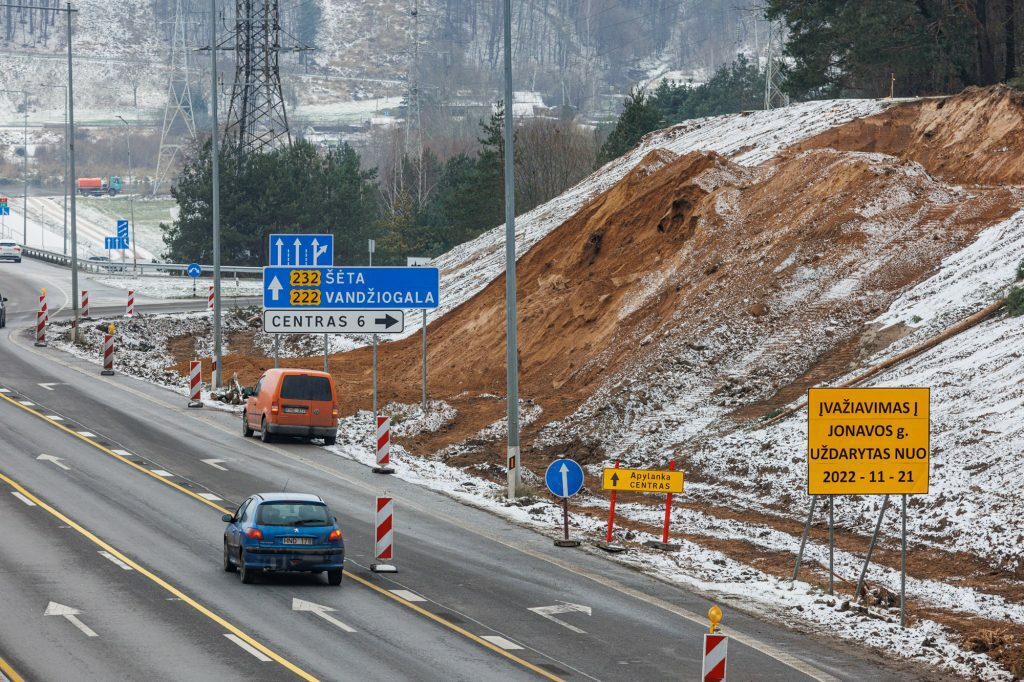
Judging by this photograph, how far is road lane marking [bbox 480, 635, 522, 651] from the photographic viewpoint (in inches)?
713

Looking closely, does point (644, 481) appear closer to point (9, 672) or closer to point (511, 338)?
point (511, 338)

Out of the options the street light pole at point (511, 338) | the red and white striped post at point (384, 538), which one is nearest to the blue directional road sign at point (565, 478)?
the red and white striped post at point (384, 538)

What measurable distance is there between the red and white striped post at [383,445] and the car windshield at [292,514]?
37.7ft

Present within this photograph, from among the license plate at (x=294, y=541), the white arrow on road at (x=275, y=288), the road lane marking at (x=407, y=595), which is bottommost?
the road lane marking at (x=407, y=595)

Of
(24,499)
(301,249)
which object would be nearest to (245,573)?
(24,499)

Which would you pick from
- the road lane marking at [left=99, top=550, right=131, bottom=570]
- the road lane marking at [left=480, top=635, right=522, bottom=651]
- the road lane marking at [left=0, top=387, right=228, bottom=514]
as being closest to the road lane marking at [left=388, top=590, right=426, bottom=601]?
the road lane marking at [left=480, top=635, right=522, bottom=651]

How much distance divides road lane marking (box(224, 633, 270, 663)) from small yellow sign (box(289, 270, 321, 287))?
1989cm

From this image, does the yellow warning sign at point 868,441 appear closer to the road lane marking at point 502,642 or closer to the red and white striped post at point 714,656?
the road lane marking at point 502,642

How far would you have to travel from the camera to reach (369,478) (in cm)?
3244

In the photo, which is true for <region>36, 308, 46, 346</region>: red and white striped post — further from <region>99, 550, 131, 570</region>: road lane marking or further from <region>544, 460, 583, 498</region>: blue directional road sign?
<region>544, 460, 583, 498</region>: blue directional road sign

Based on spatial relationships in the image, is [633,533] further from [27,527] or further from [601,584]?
[27,527]

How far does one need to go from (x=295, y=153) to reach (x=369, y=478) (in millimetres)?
63920

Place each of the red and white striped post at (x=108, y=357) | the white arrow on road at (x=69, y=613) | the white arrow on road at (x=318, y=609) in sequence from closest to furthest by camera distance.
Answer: the white arrow on road at (x=69, y=613) → the white arrow on road at (x=318, y=609) → the red and white striped post at (x=108, y=357)

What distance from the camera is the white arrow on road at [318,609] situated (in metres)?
18.9
